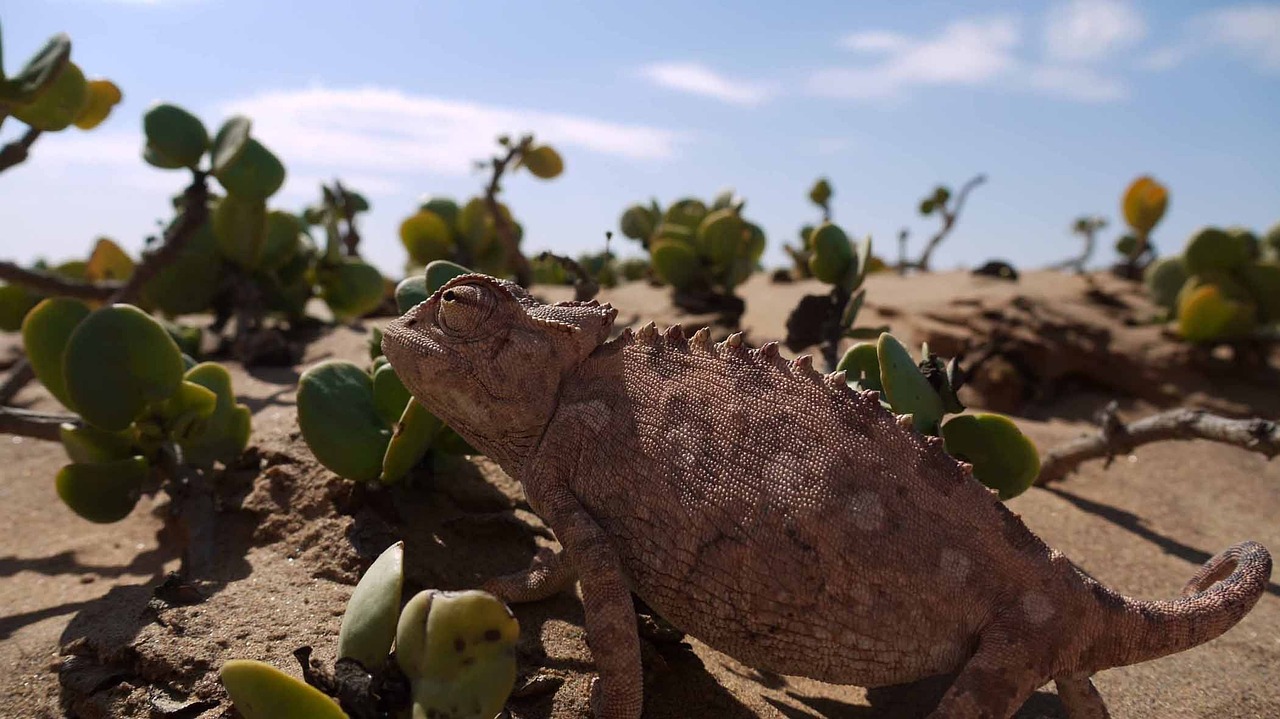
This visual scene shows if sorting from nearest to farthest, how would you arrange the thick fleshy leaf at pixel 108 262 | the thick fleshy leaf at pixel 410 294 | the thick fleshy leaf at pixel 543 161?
the thick fleshy leaf at pixel 410 294
the thick fleshy leaf at pixel 543 161
the thick fleshy leaf at pixel 108 262

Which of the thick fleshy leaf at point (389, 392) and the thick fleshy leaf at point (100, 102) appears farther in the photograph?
the thick fleshy leaf at point (100, 102)

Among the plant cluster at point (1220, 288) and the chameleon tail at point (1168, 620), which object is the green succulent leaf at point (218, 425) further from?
the plant cluster at point (1220, 288)

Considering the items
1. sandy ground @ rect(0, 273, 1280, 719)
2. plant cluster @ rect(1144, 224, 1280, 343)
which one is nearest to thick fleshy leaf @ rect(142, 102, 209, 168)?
sandy ground @ rect(0, 273, 1280, 719)

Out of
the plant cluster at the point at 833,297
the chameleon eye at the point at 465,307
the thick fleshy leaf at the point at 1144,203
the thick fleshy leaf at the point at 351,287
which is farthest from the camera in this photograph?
the thick fleshy leaf at the point at 1144,203

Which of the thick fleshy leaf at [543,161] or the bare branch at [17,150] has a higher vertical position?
the thick fleshy leaf at [543,161]

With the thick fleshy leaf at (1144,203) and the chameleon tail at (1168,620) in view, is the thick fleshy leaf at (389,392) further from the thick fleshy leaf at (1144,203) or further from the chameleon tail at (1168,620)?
the thick fleshy leaf at (1144,203)

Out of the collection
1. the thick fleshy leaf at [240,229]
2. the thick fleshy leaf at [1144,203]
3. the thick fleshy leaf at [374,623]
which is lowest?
the thick fleshy leaf at [374,623]

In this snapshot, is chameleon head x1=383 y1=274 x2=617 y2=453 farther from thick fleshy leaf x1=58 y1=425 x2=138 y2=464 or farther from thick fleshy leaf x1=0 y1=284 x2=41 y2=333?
thick fleshy leaf x1=0 y1=284 x2=41 y2=333

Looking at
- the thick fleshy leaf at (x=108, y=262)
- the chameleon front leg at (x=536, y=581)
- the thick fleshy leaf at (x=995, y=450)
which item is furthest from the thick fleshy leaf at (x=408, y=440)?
the thick fleshy leaf at (x=108, y=262)
